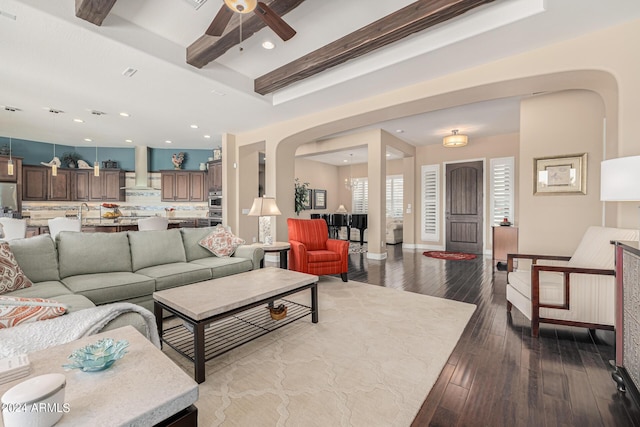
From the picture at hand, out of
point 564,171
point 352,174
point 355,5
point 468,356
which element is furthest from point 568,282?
point 352,174

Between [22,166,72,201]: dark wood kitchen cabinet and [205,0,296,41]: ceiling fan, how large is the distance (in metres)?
7.43

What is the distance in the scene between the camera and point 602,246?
2549 mm

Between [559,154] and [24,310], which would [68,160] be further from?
[559,154]

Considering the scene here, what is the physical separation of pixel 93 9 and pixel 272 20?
5.25ft

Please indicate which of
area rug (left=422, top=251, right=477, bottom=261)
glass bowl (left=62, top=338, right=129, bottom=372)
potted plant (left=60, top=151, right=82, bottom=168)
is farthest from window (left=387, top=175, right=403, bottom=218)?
potted plant (left=60, top=151, right=82, bottom=168)

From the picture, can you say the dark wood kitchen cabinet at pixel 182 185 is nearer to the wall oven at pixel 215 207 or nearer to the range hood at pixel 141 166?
the range hood at pixel 141 166

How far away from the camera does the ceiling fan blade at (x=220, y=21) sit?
6.96 feet

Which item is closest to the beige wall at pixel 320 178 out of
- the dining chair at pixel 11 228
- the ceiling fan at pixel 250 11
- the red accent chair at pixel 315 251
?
the red accent chair at pixel 315 251

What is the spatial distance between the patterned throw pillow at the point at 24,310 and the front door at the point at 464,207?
754 cm

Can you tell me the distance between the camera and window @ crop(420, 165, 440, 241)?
7.49 m

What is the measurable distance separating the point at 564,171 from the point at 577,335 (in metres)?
2.17

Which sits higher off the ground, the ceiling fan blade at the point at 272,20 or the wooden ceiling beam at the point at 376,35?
the wooden ceiling beam at the point at 376,35

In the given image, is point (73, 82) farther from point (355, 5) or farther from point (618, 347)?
point (618, 347)

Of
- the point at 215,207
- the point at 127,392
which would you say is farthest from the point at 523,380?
the point at 215,207
